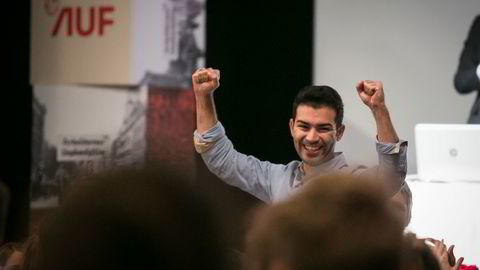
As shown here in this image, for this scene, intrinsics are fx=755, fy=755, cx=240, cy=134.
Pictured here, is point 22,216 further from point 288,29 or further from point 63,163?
point 288,29

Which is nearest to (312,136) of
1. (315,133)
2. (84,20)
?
(315,133)

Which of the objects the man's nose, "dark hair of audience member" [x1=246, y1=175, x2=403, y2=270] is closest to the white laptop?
the man's nose

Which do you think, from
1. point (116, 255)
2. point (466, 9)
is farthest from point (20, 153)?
point (116, 255)

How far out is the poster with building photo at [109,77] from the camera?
174 inches

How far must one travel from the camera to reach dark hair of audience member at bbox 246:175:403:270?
2.23 ft

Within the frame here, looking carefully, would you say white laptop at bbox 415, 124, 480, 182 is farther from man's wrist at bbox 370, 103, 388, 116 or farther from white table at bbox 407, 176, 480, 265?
man's wrist at bbox 370, 103, 388, 116

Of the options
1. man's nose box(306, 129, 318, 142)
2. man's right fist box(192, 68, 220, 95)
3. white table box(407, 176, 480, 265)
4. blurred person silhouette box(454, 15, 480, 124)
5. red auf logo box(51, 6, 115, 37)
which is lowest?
white table box(407, 176, 480, 265)

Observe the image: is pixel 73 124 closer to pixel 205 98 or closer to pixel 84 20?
pixel 84 20

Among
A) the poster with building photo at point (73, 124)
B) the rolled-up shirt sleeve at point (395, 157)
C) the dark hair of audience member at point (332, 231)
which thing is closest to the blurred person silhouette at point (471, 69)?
the poster with building photo at point (73, 124)

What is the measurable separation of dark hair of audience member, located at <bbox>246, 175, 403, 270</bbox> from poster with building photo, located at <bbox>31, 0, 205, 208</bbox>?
12.0 feet

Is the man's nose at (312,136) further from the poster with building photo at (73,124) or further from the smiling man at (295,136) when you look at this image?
the poster with building photo at (73,124)

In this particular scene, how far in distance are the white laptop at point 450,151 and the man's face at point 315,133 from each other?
1.41 metres

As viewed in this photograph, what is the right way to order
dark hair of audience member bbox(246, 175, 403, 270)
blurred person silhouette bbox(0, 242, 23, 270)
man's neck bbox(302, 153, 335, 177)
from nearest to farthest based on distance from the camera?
1. dark hair of audience member bbox(246, 175, 403, 270)
2. blurred person silhouette bbox(0, 242, 23, 270)
3. man's neck bbox(302, 153, 335, 177)

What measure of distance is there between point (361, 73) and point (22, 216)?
218 centimetres
